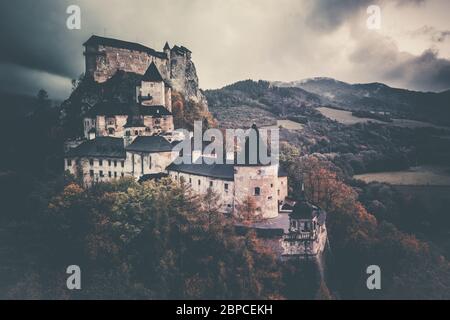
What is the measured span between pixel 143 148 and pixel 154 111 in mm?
5605

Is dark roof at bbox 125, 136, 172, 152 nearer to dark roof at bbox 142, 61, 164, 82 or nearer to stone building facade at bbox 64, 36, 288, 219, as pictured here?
stone building facade at bbox 64, 36, 288, 219

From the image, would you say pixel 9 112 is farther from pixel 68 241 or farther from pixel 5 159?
pixel 68 241

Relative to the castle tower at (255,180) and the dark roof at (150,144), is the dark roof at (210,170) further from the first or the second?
the dark roof at (150,144)

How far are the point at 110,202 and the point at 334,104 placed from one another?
175 ft

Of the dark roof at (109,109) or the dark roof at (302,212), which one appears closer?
the dark roof at (302,212)

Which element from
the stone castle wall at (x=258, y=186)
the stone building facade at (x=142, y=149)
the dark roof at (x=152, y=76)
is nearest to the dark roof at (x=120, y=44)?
the stone building facade at (x=142, y=149)

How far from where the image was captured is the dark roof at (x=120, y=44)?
54.8m

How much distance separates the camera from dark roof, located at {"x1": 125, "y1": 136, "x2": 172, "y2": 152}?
4494cm

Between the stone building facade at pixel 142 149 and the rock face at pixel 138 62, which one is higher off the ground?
the rock face at pixel 138 62

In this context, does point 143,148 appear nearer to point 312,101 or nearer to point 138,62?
point 138,62

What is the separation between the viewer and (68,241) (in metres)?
43.2

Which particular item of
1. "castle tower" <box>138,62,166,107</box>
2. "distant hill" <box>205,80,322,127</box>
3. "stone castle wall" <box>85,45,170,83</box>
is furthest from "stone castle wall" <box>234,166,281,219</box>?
"distant hill" <box>205,80,322,127</box>

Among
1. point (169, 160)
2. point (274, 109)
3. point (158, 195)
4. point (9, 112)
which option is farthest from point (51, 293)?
point (274, 109)

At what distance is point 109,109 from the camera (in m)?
49.6
